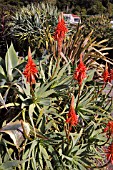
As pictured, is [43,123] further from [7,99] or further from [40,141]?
[7,99]

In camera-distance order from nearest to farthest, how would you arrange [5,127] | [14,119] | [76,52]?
1. [5,127]
2. [14,119]
3. [76,52]

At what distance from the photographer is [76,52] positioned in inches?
144

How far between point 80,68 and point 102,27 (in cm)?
641

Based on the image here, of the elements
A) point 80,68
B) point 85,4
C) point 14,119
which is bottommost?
point 85,4

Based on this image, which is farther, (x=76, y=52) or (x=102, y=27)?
(x=102, y=27)

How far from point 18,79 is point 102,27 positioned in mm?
6036

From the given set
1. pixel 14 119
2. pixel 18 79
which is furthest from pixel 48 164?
pixel 18 79

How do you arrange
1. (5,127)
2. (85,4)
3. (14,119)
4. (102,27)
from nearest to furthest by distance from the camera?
(5,127) → (14,119) → (102,27) → (85,4)

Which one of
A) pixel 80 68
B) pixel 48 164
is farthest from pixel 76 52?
pixel 48 164

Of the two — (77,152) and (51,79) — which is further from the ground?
(51,79)

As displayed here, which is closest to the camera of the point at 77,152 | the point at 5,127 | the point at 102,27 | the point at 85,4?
the point at 5,127

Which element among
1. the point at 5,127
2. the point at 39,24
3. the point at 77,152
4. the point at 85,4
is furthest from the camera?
the point at 85,4

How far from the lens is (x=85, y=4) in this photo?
34.4m

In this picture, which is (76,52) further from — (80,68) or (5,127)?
(5,127)
